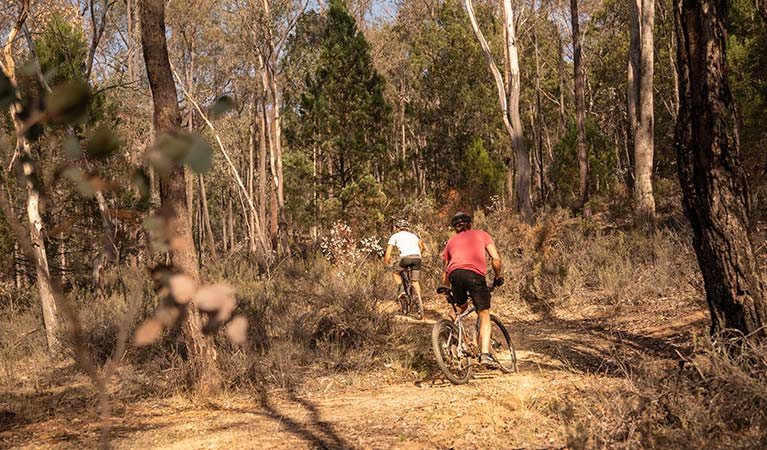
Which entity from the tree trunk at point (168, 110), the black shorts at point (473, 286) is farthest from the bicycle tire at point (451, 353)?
the tree trunk at point (168, 110)

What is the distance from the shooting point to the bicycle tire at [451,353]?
6.29m

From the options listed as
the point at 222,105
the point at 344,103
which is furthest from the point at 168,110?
the point at 344,103

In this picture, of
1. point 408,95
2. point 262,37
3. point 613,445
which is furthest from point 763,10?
point 408,95

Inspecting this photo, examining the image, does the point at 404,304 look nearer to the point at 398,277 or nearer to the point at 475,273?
the point at 398,277

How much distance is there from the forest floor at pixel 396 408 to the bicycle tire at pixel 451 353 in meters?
0.13

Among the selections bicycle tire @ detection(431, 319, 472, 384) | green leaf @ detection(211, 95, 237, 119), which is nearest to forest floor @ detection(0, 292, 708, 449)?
bicycle tire @ detection(431, 319, 472, 384)

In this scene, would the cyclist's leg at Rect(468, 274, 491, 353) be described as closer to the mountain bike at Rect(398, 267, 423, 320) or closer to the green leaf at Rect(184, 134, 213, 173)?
the mountain bike at Rect(398, 267, 423, 320)

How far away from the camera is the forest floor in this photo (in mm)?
4719

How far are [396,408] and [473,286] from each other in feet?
4.88

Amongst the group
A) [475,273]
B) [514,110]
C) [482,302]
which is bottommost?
[482,302]

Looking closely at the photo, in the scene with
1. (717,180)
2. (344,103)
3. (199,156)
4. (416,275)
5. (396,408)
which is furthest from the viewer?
(344,103)

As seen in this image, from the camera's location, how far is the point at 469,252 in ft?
21.4

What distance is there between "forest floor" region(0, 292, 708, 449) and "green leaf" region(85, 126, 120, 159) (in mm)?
3027

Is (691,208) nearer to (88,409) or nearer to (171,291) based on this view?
(171,291)
